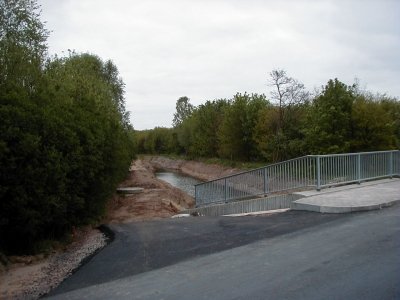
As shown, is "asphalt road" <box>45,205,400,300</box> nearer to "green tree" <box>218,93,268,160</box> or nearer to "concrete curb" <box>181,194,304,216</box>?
"concrete curb" <box>181,194,304,216</box>

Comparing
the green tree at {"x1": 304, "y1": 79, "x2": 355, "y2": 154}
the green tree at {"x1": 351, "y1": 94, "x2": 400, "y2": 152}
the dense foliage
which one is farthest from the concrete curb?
the green tree at {"x1": 351, "y1": 94, "x2": 400, "y2": 152}

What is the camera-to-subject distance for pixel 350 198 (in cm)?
1137

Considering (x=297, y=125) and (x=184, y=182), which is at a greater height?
(x=297, y=125)

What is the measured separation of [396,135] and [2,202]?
2666cm

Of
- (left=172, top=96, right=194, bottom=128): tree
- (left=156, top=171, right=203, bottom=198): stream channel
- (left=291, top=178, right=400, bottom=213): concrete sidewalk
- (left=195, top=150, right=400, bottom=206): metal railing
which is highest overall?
(left=172, top=96, right=194, bottom=128): tree

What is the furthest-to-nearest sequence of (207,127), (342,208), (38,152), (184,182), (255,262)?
(207,127)
(184,182)
(342,208)
(38,152)
(255,262)

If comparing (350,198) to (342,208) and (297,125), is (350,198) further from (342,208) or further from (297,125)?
(297,125)

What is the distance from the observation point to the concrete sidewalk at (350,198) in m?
10.3

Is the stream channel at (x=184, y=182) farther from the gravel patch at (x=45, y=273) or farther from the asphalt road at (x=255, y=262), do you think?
the gravel patch at (x=45, y=273)

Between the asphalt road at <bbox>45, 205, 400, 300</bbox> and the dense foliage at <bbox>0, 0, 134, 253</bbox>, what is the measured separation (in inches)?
62.5

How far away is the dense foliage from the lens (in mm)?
7988

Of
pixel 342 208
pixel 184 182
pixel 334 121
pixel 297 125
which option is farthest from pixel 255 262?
pixel 184 182

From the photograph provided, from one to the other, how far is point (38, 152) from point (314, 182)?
8.12 metres

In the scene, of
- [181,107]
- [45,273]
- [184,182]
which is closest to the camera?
[45,273]
